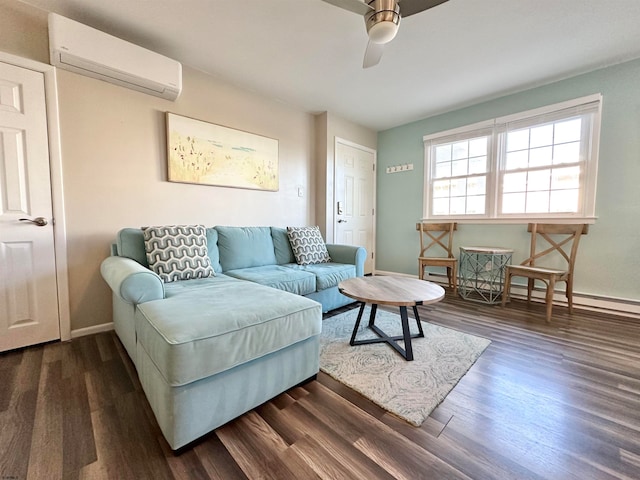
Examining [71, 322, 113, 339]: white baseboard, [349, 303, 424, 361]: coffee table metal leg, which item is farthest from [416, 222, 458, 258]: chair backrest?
[71, 322, 113, 339]: white baseboard

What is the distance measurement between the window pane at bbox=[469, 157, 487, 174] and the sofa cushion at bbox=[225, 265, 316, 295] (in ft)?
9.00

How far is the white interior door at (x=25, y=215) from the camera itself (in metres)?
1.75

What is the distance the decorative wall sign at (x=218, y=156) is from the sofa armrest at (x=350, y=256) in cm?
114

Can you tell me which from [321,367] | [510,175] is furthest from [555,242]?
[321,367]

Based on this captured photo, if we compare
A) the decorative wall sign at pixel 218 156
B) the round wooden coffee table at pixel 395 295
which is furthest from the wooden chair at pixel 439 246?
the decorative wall sign at pixel 218 156

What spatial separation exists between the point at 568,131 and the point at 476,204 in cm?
114

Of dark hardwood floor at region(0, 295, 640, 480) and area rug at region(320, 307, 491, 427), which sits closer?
dark hardwood floor at region(0, 295, 640, 480)

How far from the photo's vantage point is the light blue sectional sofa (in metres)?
1.00

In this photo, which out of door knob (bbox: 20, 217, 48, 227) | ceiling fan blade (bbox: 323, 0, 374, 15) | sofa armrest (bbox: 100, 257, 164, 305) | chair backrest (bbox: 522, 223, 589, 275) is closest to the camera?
sofa armrest (bbox: 100, 257, 164, 305)

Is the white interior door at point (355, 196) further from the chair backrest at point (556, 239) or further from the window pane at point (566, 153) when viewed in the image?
the window pane at point (566, 153)

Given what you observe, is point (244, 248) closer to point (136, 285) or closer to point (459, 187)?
point (136, 285)

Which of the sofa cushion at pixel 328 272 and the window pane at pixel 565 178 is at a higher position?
the window pane at pixel 565 178

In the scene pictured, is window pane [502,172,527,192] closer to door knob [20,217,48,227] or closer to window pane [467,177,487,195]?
window pane [467,177,487,195]

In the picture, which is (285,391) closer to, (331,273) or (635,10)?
(331,273)
